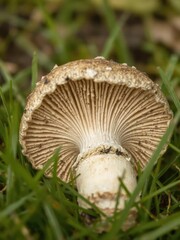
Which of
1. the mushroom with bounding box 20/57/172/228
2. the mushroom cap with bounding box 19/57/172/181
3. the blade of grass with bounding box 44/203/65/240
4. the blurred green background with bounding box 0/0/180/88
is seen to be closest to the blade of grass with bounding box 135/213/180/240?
the mushroom with bounding box 20/57/172/228

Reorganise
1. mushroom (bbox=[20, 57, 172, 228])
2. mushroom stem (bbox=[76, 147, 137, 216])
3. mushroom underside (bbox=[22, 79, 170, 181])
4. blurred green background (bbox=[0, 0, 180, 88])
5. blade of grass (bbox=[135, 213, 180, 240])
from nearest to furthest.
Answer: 1. blade of grass (bbox=[135, 213, 180, 240])
2. mushroom stem (bbox=[76, 147, 137, 216])
3. mushroom (bbox=[20, 57, 172, 228])
4. mushroom underside (bbox=[22, 79, 170, 181])
5. blurred green background (bbox=[0, 0, 180, 88])

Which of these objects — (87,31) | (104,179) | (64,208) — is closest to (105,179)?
(104,179)

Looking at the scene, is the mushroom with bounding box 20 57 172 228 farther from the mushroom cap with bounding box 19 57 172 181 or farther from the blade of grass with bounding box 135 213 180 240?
the blade of grass with bounding box 135 213 180 240

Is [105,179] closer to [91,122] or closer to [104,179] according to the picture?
[104,179]

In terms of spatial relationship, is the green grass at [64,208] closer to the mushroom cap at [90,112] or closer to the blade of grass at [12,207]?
the blade of grass at [12,207]

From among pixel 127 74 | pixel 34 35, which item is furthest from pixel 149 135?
pixel 34 35

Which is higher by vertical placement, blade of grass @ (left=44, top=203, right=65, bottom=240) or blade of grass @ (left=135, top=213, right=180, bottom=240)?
blade of grass @ (left=44, top=203, right=65, bottom=240)

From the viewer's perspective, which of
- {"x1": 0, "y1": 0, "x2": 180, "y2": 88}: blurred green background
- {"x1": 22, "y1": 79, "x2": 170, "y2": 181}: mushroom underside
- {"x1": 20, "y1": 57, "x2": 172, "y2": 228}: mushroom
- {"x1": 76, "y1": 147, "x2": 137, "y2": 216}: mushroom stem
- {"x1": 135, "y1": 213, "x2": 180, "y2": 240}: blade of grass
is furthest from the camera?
{"x1": 0, "y1": 0, "x2": 180, "y2": 88}: blurred green background

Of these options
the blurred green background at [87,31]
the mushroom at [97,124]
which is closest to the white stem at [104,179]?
the mushroom at [97,124]
